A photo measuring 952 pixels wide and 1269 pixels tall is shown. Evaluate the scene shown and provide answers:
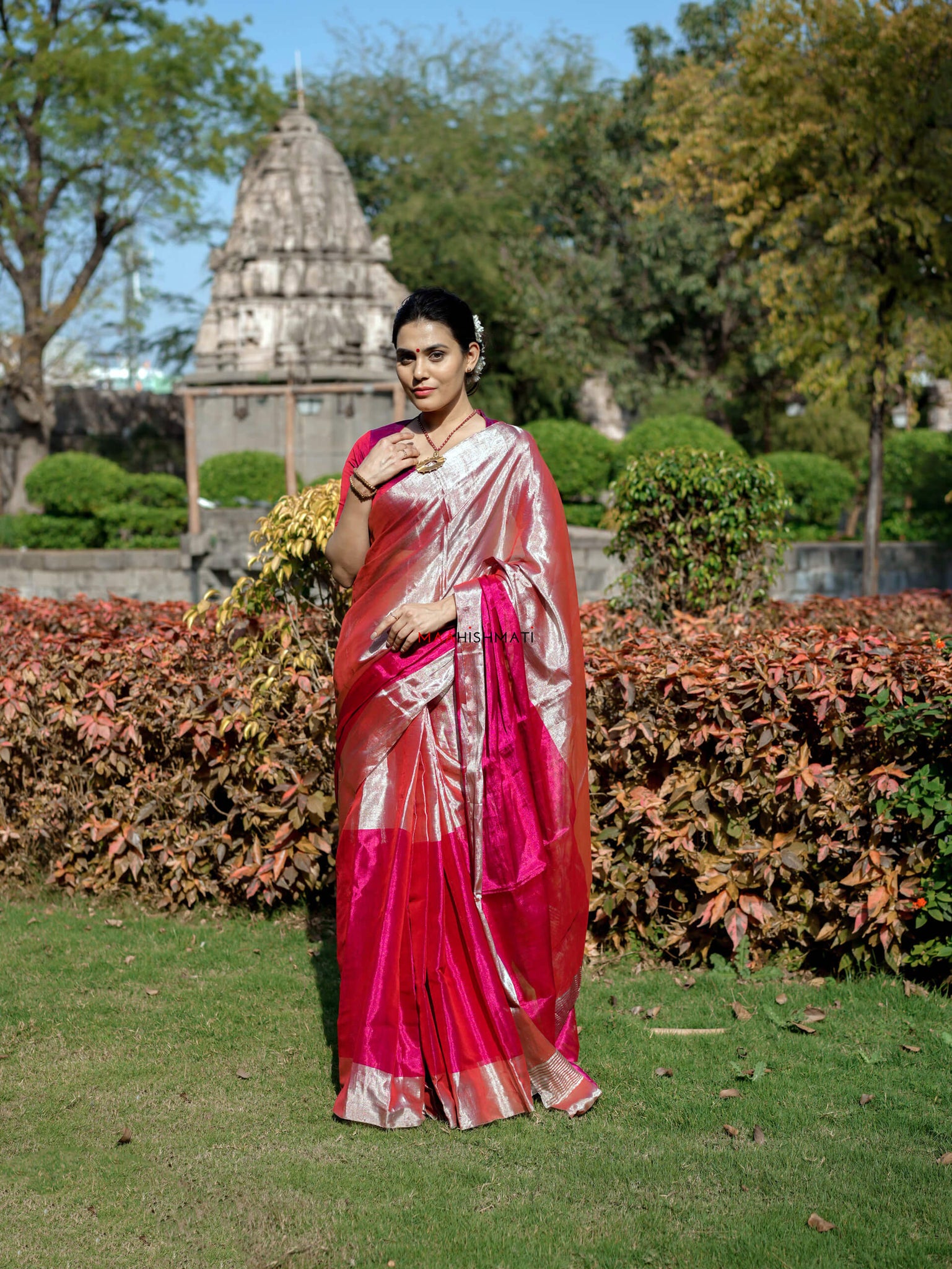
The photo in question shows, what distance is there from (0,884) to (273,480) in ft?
37.6

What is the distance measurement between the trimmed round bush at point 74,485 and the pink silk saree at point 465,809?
14.7 metres

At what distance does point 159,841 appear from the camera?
4789 mm

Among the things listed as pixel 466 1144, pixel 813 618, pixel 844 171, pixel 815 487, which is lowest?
pixel 466 1144

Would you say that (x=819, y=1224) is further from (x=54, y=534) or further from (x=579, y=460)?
(x=54, y=534)

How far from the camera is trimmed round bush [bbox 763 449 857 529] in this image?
15.2 metres

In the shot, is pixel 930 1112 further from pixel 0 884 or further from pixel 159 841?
pixel 0 884

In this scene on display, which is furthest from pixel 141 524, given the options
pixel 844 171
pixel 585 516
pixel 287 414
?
pixel 844 171

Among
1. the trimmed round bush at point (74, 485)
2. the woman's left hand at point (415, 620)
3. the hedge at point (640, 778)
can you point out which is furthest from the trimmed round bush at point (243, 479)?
the woman's left hand at point (415, 620)

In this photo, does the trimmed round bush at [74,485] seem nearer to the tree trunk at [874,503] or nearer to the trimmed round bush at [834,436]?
the tree trunk at [874,503]

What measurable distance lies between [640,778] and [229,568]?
1008 cm

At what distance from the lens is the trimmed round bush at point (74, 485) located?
16.8m

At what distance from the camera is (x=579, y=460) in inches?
650

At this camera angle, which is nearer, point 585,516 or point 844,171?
point 844,171

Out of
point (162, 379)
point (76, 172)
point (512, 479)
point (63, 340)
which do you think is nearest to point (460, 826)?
point (512, 479)
